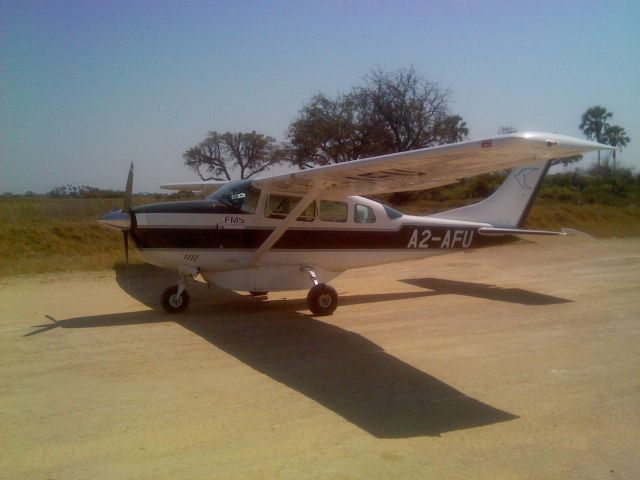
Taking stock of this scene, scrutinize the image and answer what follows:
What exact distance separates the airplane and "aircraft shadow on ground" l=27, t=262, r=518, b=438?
2.06 feet

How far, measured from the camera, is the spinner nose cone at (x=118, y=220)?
8.64 meters

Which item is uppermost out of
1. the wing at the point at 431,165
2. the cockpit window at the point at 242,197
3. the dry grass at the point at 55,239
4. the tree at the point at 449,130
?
the tree at the point at 449,130

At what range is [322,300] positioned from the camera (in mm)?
9172

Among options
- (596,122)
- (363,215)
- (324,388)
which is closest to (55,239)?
(363,215)

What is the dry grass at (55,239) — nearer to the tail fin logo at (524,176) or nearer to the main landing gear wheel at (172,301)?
the main landing gear wheel at (172,301)

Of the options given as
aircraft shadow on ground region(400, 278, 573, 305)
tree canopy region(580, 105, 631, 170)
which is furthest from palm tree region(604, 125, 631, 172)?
aircraft shadow on ground region(400, 278, 573, 305)

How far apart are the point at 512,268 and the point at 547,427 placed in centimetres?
1099

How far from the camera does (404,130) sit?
37969mm

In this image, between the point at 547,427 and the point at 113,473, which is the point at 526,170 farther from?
the point at 113,473

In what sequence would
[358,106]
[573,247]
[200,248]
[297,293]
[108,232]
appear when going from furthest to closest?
[358,106]
[573,247]
[108,232]
[297,293]
[200,248]

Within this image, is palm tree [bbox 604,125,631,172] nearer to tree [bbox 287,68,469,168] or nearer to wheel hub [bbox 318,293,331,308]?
tree [bbox 287,68,469,168]

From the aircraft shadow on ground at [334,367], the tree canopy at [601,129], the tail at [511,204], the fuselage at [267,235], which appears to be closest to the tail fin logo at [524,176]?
the tail at [511,204]

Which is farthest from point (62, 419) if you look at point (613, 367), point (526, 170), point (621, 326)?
point (526, 170)

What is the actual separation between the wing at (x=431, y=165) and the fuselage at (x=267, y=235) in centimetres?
50
